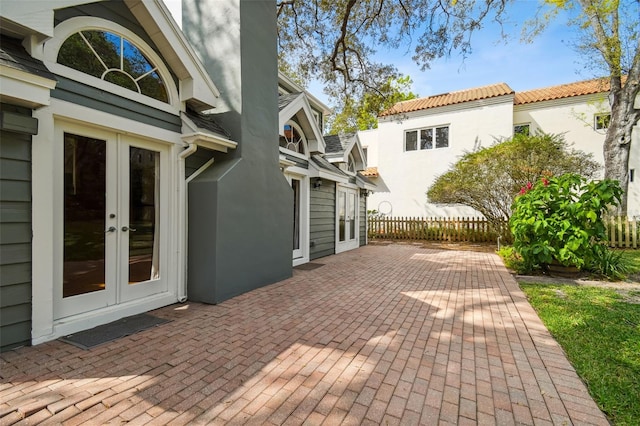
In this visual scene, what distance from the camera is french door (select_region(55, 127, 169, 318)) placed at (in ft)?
11.4

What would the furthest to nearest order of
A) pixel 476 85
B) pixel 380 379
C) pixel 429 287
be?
pixel 476 85 → pixel 429 287 → pixel 380 379

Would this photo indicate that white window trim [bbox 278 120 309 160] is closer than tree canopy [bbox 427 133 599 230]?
Yes

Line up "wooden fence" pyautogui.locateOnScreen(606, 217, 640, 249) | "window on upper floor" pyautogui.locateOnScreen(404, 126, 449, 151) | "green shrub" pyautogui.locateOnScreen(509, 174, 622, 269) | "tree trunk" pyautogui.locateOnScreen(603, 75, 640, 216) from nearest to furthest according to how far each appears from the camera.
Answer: "green shrub" pyautogui.locateOnScreen(509, 174, 622, 269)
"wooden fence" pyautogui.locateOnScreen(606, 217, 640, 249)
"tree trunk" pyautogui.locateOnScreen(603, 75, 640, 216)
"window on upper floor" pyautogui.locateOnScreen(404, 126, 449, 151)

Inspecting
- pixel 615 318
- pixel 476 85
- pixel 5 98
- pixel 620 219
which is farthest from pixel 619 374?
pixel 476 85

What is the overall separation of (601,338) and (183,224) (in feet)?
18.9

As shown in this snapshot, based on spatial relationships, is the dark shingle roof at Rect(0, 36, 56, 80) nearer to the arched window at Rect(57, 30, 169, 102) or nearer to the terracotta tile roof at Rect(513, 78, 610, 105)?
the arched window at Rect(57, 30, 169, 102)

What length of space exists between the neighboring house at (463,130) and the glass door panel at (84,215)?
11476mm

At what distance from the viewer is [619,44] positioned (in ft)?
32.8

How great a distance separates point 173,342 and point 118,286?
132 cm

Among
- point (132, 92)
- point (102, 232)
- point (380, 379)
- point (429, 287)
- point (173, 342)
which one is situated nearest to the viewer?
point (380, 379)

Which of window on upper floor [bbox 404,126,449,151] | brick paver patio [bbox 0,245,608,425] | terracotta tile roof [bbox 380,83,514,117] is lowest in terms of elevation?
brick paver patio [bbox 0,245,608,425]

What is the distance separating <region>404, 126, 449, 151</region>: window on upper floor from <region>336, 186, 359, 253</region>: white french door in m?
7.21

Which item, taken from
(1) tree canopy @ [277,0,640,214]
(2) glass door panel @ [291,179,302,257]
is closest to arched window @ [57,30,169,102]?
(2) glass door panel @ [291,179,302,257]

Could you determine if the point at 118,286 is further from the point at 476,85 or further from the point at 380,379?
the point at 476,85
